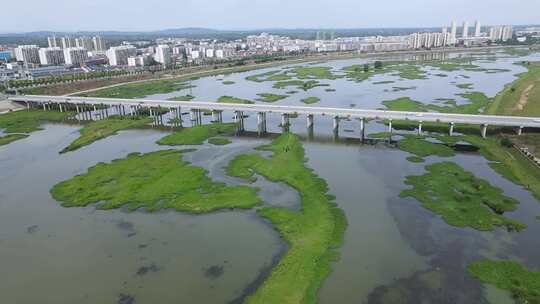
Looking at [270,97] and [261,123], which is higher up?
[270,97]

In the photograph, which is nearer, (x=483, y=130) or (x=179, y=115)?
(x=483, y=130)

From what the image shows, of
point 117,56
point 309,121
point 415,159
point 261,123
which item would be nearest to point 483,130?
point 415,159

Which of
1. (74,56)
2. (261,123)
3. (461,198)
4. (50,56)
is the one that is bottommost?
(461,198)

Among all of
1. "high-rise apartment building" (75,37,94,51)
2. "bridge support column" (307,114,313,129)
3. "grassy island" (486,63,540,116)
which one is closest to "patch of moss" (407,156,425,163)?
"bridge support column" (307,114,313,129)

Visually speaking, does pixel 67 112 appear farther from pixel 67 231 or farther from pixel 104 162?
pixel 67 231

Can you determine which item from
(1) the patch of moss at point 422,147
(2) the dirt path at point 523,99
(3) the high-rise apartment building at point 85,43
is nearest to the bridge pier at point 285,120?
(1) the patch of moss at point 422,147

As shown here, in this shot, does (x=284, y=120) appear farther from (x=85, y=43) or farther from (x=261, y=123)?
(x=85, y=43)

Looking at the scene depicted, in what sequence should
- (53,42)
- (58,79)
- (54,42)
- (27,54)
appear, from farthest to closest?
(54,42)
(53,42)
(27,54)
(58,79)
